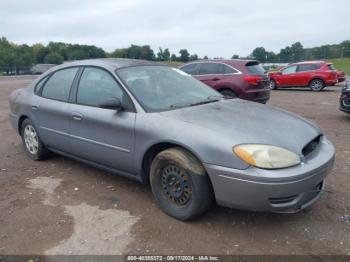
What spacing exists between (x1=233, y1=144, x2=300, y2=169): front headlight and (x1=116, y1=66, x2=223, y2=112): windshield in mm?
1116

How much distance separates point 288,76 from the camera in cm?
1855

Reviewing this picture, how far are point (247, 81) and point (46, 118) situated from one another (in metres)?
5.90

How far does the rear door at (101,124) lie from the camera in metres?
3.92

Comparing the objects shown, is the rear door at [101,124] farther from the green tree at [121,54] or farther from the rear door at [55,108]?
the green tree at [121,54]

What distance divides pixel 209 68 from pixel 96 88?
666cm

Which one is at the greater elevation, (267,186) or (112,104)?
(112,104)

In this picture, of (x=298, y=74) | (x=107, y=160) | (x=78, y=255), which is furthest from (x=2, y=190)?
(x=298, y=74)

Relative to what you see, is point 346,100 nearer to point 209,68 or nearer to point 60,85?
point 209,68

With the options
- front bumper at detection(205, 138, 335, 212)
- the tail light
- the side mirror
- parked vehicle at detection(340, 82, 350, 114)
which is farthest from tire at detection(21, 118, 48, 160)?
parked vehicle at detection(340, 82, 350, 114)

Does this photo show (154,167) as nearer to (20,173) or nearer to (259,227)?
(259,227)

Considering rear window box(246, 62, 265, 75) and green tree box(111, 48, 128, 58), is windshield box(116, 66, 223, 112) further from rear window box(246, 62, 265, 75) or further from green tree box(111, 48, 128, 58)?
green tree box(111, 48, 128, 58)

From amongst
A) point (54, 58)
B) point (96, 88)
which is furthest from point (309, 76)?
point (54, 58)

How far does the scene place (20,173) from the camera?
16.6 feet

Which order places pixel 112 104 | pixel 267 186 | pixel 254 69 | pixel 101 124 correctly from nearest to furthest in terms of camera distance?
pixel 267 186
pixel 112 104
pixel 101 124
pixel 254 69
